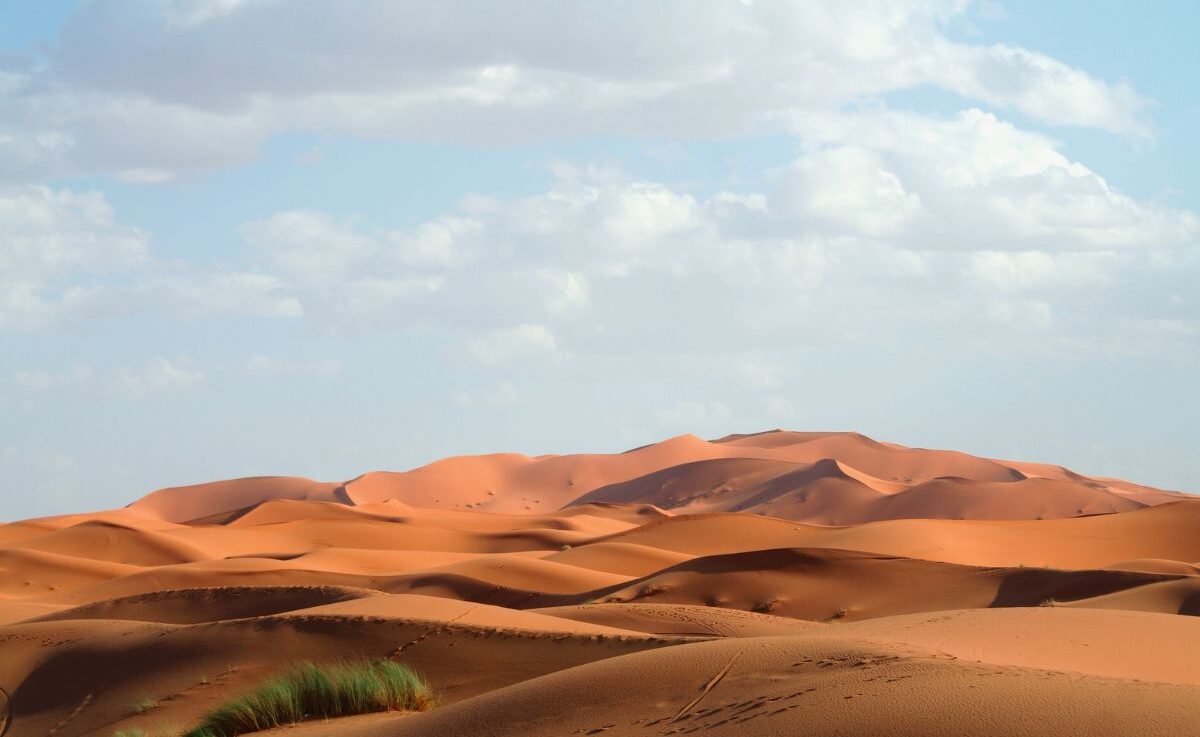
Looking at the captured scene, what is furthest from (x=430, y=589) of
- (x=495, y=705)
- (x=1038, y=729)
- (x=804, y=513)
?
(x=804, y=513)

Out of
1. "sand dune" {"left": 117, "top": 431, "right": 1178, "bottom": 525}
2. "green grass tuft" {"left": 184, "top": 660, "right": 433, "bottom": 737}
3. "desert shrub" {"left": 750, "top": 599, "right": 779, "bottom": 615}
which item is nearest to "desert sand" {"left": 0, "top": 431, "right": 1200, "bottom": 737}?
"desert shrub" {"left": 750, "top": 599, "right": 779, "bottom": 615}

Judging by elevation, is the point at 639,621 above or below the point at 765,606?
above

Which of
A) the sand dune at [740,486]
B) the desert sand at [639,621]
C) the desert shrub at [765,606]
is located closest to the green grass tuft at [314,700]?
the desert sand at [639,621]

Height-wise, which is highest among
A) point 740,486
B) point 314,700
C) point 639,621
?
point 740,486

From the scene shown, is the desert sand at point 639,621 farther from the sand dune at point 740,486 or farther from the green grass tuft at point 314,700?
the sand dune at point 740,486

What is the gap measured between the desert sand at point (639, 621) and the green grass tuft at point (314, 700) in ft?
1.33

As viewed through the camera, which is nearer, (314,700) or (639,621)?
(314,700)

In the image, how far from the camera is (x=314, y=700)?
381 inches

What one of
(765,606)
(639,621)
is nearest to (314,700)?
(639,621)

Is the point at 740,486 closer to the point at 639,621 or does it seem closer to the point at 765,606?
the point at 765,606

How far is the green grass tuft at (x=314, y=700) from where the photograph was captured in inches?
370

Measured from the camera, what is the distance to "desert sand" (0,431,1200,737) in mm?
6875

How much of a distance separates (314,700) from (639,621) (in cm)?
486

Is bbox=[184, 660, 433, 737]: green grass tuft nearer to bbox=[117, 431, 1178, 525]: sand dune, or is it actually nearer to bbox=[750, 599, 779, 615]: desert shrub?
bbox=[750, 599, 779, 615]: desert shrub
